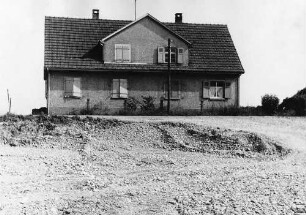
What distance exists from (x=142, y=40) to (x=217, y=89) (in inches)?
255

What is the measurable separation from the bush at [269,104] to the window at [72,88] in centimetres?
1256

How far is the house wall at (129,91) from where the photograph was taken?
32.2 metres

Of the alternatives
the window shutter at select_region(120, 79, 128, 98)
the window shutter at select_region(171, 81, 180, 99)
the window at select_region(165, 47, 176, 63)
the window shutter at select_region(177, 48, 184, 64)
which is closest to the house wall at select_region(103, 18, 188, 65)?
the window at select_region(165, 47, 176, 63)

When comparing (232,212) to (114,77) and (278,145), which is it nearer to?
(278,145)

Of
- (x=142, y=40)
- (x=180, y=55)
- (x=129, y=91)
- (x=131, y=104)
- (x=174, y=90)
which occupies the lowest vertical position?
(x=131, y=104)

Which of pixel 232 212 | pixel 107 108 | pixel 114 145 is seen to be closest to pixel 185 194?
pixel 232 212

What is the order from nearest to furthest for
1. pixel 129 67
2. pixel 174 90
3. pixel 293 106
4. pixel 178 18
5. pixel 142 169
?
pixel 142 169
pixel 293 106
pixel 129 67
pixel 174 90
pixel 178 18

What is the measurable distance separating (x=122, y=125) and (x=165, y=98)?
11576mm

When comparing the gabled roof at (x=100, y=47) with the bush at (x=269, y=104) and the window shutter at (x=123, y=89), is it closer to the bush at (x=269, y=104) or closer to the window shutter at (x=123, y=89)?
the window shutter at (x=123, y=89)

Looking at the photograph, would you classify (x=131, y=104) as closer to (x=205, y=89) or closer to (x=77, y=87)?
(x=77, y=87)

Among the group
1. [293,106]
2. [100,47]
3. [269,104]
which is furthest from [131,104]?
[293,106]

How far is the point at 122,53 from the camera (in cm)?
3319

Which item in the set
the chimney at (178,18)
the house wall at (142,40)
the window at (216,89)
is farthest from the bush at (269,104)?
the chimney at (178,18)

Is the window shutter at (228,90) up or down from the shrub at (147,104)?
up
